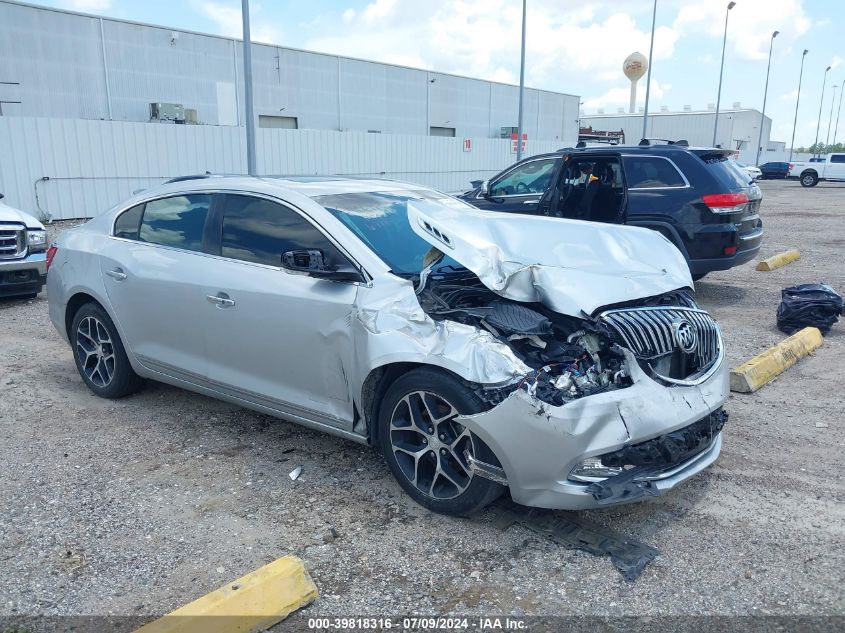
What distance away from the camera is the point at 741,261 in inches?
334

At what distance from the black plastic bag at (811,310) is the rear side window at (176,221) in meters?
5.93

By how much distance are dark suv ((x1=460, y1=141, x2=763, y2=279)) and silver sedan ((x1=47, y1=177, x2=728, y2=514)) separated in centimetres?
418

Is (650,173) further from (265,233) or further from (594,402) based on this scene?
(594,402)

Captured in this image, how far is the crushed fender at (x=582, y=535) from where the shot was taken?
128 inches

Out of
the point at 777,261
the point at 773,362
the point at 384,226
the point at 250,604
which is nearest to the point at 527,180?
the point at 773,362

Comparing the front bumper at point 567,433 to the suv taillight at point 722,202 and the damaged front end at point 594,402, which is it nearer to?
the damaged front end at point 594,402

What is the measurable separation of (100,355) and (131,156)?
50.7 feet

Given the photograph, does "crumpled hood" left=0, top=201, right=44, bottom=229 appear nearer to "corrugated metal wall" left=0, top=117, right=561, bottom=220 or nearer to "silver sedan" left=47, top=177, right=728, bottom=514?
"silver sedan" left=47, top=177, right=728, bottom=514

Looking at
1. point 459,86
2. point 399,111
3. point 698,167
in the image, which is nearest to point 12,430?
point 698,167

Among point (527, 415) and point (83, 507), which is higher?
point (527, 415)

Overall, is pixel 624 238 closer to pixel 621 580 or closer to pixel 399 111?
pixel 621 580

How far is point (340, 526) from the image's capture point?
357 cm

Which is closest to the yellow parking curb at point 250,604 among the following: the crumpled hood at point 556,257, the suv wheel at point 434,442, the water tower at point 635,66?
the suv wheel at point 434,442

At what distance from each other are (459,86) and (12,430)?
127 ft
